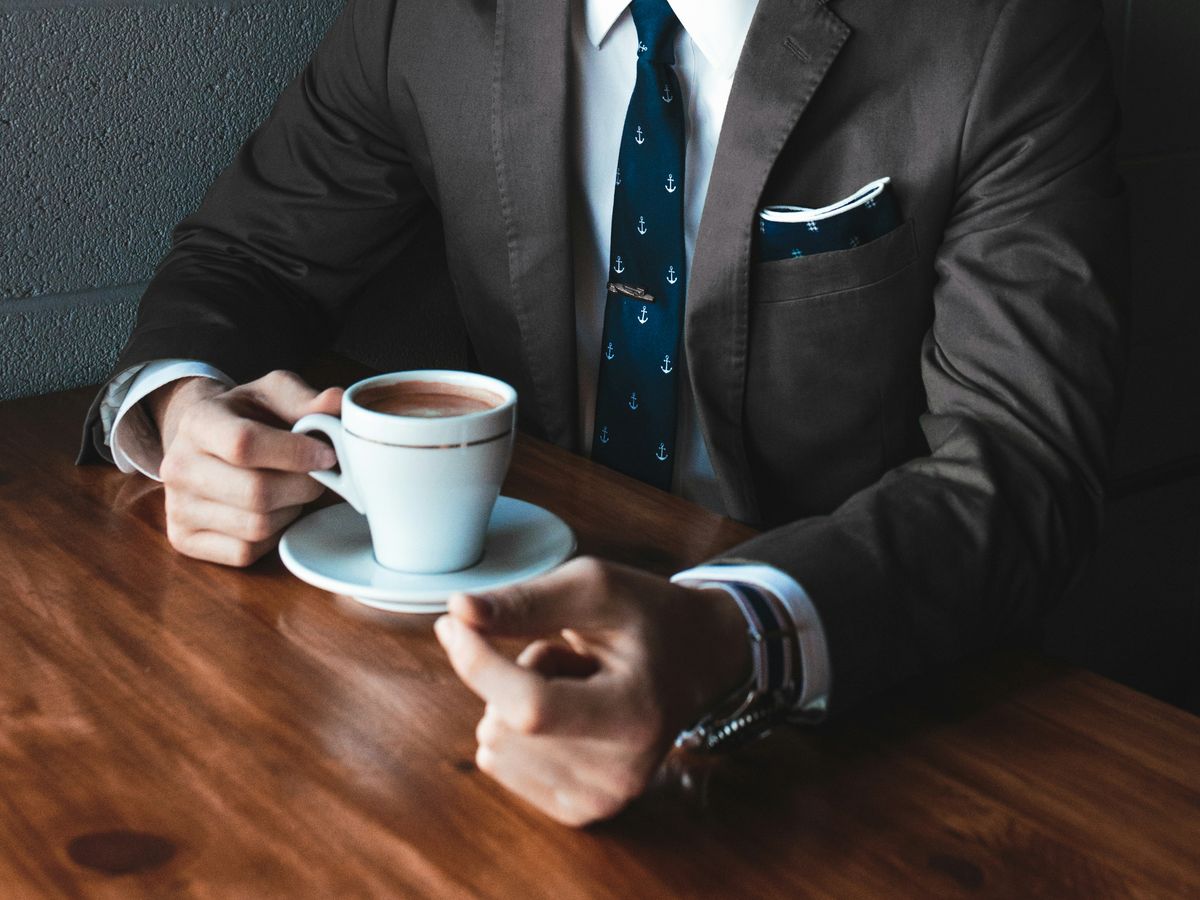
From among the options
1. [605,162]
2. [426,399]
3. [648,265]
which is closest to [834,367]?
[648,265]

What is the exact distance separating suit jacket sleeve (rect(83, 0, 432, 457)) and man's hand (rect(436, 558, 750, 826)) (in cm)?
76

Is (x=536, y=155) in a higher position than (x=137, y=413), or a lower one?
higher

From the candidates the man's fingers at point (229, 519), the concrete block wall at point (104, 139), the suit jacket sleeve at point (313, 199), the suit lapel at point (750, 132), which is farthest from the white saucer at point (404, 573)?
the concrete block wall at point (104, 139)

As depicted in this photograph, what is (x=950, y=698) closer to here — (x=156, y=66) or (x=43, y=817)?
(x=43, y=817)

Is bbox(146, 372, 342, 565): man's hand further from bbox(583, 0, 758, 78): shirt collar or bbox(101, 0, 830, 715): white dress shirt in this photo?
bbox(583, 0, 758, 78): shirt collar

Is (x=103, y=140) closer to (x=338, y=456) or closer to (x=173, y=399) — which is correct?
(x=173, y=399)

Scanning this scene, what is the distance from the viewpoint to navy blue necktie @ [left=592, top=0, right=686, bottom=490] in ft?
4.13

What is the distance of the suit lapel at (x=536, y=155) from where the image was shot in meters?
1.29

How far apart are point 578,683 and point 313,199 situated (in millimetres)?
947

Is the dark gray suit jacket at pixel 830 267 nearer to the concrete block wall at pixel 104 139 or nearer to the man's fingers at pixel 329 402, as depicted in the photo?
the concrete block wall at pixel 104 139

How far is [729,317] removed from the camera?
120 centimetres

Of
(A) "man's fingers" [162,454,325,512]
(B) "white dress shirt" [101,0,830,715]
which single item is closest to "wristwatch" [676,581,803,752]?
(A) "man's fingers" [162,454,325,512]

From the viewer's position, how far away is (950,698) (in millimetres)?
791

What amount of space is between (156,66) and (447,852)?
107cm
